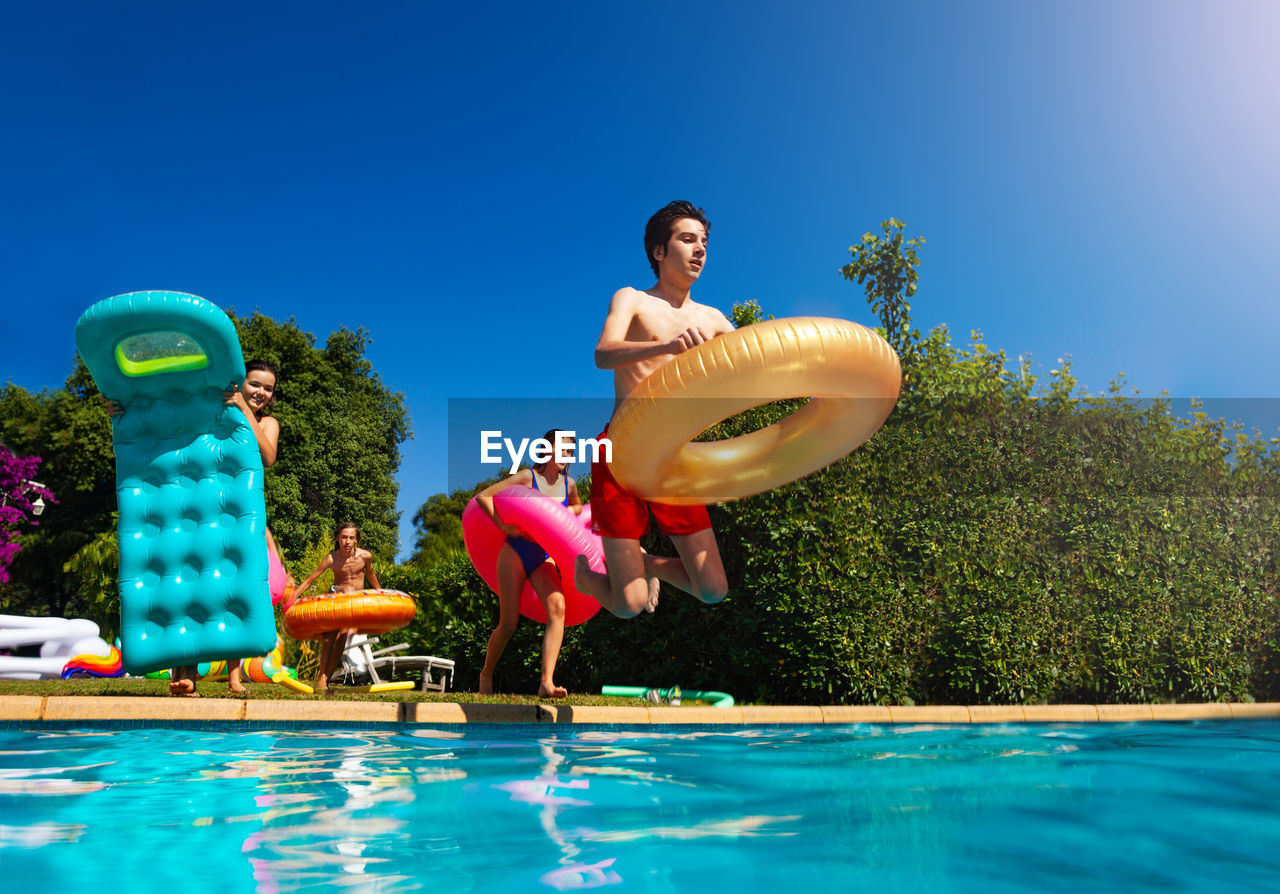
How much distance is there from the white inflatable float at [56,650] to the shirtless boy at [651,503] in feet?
24.3

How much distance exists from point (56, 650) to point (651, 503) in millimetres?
10221

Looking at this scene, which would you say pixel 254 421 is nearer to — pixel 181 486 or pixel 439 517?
pixel 181 486

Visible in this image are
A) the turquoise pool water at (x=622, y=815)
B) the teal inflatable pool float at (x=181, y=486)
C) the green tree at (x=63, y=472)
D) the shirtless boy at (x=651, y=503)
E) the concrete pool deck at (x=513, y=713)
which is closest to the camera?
the turquoise pool water at (x=622, y=815)

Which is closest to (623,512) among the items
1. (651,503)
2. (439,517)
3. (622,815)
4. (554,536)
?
(651,503)

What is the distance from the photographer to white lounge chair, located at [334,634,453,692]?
834 centimetres

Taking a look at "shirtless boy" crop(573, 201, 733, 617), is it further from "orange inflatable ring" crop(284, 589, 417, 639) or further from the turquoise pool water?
"orange inflatable ring" crop(284, 589, 417, 639)

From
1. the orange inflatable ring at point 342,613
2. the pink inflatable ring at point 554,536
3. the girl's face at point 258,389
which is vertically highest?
the girl's face at point 258,389

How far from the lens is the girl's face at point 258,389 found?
6602 mm

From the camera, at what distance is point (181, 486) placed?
5.82 metres

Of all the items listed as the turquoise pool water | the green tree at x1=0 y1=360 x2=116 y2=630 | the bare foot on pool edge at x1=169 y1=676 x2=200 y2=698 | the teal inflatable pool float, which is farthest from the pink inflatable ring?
the green tree at x1=0 y1=360 x2=116 y2=630

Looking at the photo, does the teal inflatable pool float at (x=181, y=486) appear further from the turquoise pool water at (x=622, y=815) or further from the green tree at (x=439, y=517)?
the green tree at (x=439, y=517)

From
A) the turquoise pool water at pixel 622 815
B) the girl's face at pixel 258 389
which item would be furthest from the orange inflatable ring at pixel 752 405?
the girl's face at pixel 258 389

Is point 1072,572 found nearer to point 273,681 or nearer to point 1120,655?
point 1120,655

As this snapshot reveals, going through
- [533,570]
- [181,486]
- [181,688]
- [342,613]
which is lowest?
[181,688]
